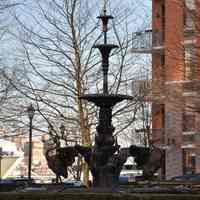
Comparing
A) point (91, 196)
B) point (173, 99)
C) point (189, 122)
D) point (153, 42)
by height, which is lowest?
point (91, 196)

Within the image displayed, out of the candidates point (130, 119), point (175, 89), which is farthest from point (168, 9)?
point (130, 119)

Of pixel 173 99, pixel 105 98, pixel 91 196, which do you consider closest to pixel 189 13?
pixel 173 99

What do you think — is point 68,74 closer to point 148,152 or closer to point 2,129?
point 2,129

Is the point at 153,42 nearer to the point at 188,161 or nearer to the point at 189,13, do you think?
the point at 188,161

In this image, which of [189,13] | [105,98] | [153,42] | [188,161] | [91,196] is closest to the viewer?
[91,196]

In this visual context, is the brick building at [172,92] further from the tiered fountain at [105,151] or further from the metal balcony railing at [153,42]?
the tiered fountain at [105,151]

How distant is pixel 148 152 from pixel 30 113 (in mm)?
11883

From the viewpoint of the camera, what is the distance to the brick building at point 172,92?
33.0 metres

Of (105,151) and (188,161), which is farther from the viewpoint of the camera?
(188,161)

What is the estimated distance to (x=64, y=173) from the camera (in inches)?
799

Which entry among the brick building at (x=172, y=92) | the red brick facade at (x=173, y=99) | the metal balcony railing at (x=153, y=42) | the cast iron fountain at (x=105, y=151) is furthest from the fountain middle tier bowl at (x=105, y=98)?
the metal balcony railing at (x=153, y=42)

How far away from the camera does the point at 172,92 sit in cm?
3284

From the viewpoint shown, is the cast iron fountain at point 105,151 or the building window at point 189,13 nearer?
the cast iron fountain at point 105,151

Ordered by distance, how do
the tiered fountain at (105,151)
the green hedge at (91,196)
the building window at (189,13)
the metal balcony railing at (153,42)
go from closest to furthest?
the green hedge at (91,196)
the tiered fountain at (105,151)
the building window at (189,13)
the metal balcony railing at (153,42)
